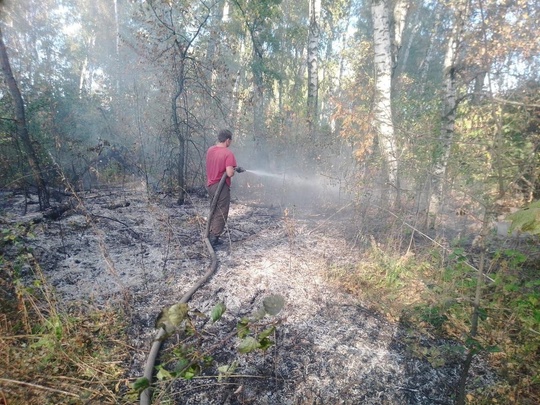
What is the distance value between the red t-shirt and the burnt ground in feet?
3.51

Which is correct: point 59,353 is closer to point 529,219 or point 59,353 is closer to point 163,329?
point 163,329

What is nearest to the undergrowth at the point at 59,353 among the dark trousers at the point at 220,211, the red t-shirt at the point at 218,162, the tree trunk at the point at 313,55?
the dark trousers at the point at 220,211

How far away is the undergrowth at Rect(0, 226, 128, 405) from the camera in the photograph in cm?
185

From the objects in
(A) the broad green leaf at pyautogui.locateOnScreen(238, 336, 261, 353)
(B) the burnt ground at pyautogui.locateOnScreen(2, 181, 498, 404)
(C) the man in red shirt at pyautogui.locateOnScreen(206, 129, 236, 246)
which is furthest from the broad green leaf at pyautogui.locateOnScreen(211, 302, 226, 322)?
(C) the man in red shirt at pyautogui.locateOnScreen(206, 129, 236, 246)

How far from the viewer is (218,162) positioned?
4398 millimetres

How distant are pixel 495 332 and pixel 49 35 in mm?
27629

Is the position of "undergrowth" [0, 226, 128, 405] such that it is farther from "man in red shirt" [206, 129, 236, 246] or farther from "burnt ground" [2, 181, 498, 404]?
"man in red shirt" [206, 129, 236, 246]

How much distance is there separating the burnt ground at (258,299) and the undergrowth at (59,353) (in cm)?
15

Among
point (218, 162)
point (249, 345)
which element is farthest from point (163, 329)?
point (218, 162)

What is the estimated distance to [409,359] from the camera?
2.41m

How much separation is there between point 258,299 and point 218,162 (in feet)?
7.60

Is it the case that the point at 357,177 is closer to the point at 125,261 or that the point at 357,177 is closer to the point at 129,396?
the point at 125,261

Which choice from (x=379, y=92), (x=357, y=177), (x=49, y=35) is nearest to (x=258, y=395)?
(x=357, y=177)

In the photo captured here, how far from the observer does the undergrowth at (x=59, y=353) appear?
6.08 feet
